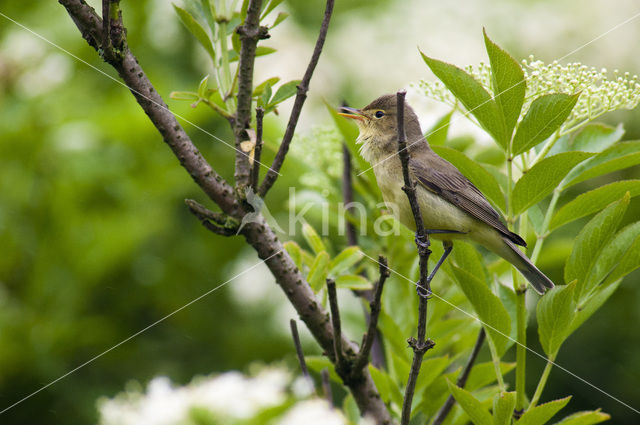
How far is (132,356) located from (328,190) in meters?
1.04

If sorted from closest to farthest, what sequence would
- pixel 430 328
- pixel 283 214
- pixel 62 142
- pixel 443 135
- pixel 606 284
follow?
pixel 606 284, pixel 430 328, pixel 443 135, pixel 62 142, pixel 283 214

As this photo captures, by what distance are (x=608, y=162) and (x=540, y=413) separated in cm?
63

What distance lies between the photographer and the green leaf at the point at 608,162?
167cm

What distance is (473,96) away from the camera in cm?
160

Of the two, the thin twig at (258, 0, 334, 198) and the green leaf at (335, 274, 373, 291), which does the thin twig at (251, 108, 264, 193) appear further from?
the green leaf at (335, 274, 373, 291)

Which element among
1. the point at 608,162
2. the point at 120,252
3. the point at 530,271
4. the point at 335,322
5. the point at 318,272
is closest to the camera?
the point at 335,322

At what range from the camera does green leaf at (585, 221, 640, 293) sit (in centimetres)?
158

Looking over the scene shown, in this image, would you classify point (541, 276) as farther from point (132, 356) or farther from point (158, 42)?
point (158, 42)

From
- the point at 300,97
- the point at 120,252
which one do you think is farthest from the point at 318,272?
the point at 120,252

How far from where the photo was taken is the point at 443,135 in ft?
7.25

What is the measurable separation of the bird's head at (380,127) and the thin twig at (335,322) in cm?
85

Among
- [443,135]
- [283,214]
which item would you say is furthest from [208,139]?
[443,135]

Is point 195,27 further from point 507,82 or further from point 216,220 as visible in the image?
point 507,82

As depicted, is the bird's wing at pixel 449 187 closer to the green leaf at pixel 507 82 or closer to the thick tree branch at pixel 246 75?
the green leaf at pixel 507 82
